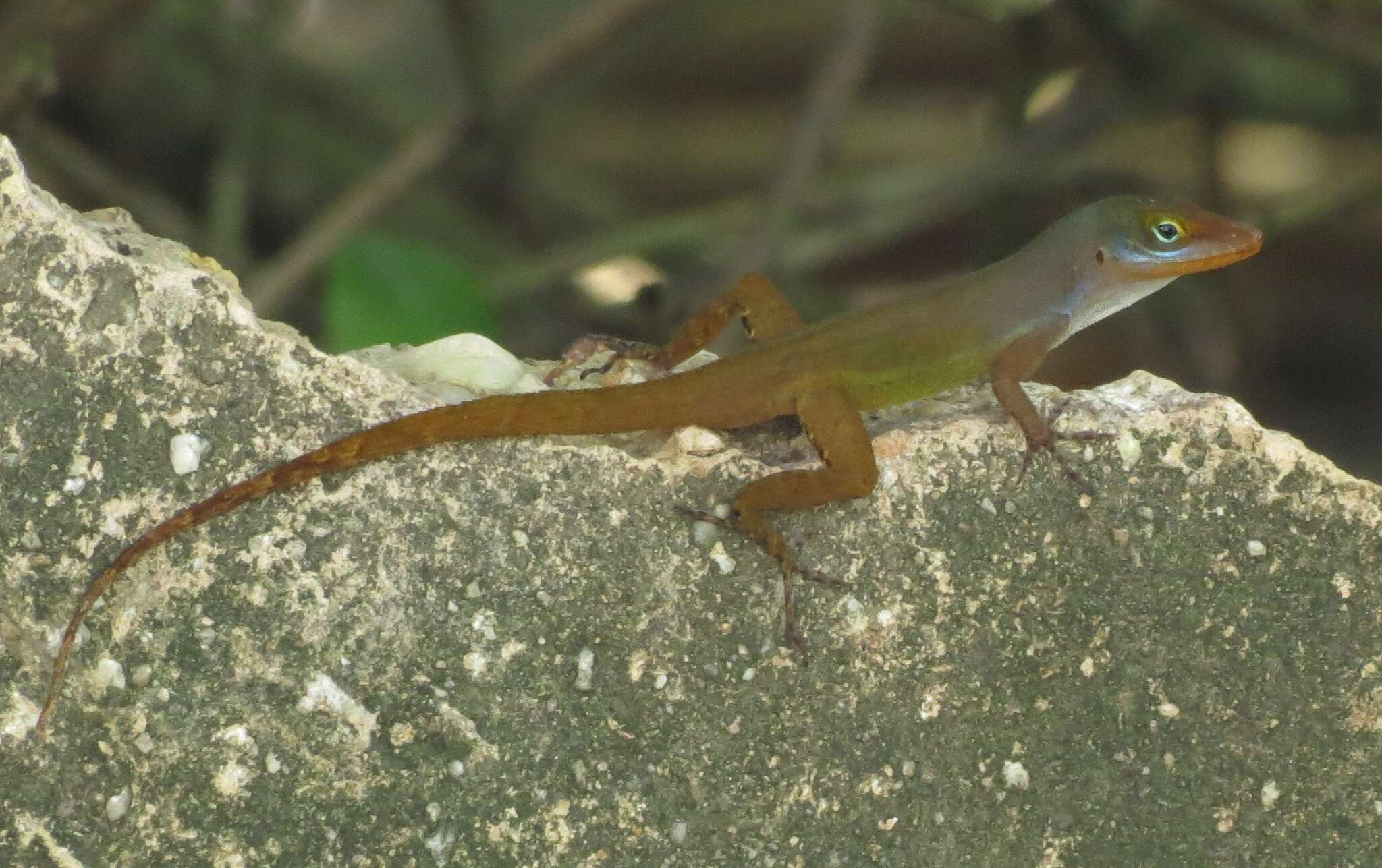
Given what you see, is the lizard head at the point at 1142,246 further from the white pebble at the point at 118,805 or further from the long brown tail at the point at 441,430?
the white pebble at the point at 118,805

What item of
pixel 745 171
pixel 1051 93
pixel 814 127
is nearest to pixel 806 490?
pixel 814 127

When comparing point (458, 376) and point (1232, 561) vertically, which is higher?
point (458, 376)

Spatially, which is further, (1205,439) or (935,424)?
(935,424)

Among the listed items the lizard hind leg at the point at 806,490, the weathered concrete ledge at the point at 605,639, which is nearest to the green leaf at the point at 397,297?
the weathered concrete ledge at the point at 605,639

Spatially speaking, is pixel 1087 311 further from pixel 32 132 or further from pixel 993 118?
pixel 32 132

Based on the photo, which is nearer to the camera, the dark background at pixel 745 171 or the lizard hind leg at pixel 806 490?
the lizard hind leg at pixel 806 490

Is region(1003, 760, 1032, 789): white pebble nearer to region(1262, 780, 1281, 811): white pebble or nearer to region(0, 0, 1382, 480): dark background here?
region(1262, 780, 1281, 811): white pebble

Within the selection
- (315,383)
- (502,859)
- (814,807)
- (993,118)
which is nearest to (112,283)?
(315,383)

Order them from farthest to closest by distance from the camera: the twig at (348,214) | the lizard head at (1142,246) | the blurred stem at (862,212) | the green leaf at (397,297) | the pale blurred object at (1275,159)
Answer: the pale blurred object at (1275,159), the blurred stem at (862,212), the twig at (348,214), the green leaf at (397,297), the lizard head at (1142,246)

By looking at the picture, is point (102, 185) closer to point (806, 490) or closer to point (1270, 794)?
point (806, 490)
